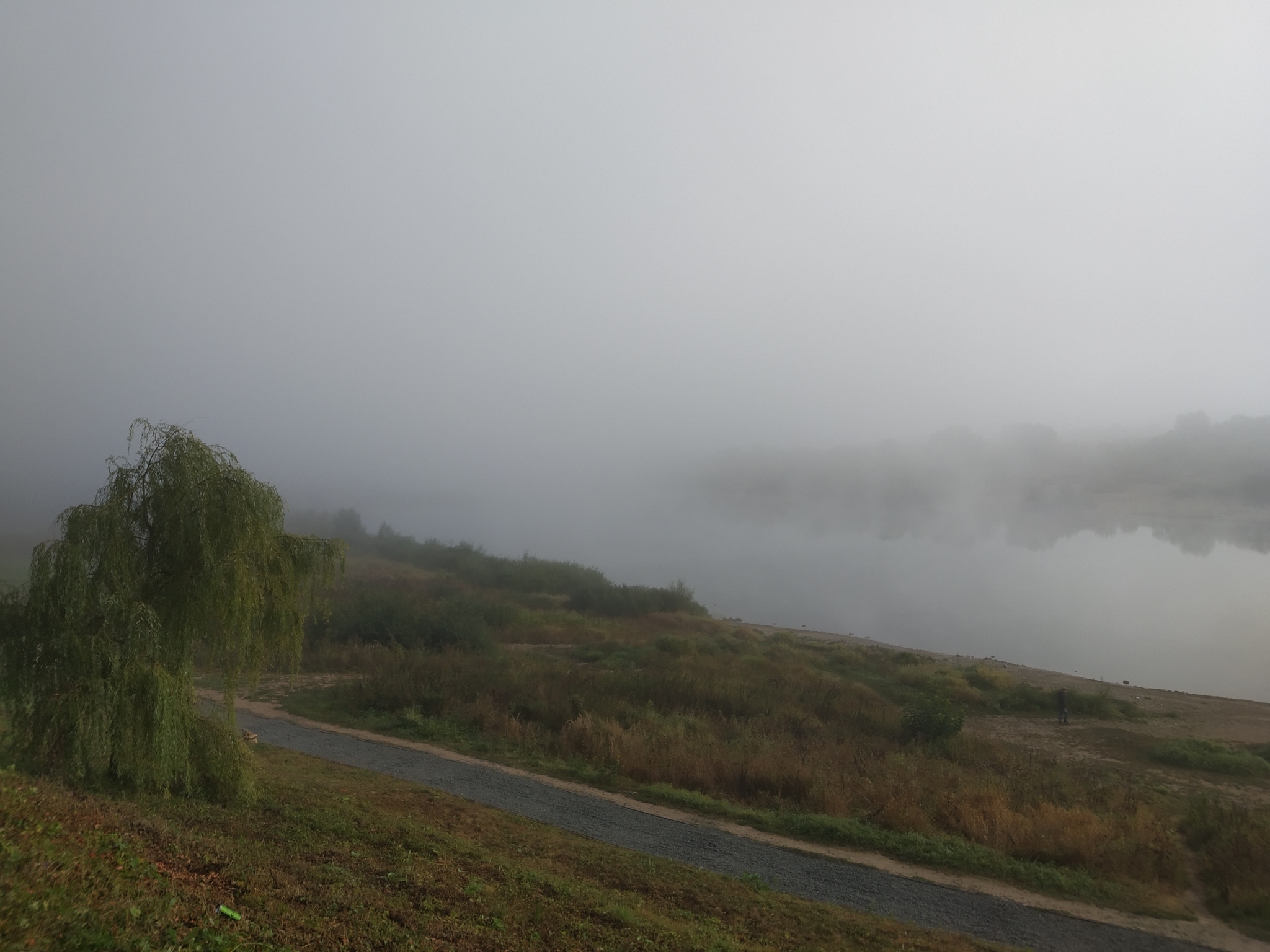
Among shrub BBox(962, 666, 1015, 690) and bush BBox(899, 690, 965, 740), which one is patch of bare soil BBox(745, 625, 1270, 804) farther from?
bush BBox(899, 690, 965, 740)

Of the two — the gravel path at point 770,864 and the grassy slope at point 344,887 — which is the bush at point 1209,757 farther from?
the grassy slope at point 344,887

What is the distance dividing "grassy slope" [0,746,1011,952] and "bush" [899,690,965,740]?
1298 centimetres

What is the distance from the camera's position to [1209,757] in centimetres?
1950

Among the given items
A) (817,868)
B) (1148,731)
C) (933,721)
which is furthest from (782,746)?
(1148,731)

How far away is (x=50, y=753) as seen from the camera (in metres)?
8.85

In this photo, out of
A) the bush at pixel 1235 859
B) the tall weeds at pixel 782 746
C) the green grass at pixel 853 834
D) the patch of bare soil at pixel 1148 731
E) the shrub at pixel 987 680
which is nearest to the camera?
the bush at pixel 1235 859

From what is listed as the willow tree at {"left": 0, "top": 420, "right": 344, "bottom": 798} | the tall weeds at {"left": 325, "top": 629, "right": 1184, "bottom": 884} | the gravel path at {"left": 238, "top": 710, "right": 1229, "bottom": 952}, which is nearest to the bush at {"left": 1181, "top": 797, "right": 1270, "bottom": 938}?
the tall weeds at {"left": 325, "top": 629, "right": 1184, "bottom": 884}

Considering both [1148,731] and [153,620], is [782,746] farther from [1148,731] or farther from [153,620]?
[1148,731]

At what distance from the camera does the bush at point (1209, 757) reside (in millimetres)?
18734

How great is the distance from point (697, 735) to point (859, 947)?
1137cm

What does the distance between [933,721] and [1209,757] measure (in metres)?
7.31

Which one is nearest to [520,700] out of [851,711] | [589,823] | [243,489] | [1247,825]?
[589,823]

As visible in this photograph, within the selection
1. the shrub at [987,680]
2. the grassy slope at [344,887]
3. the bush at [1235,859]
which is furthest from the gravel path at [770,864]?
the shrub at [987,680]

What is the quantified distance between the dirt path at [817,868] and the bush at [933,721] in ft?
32.8
